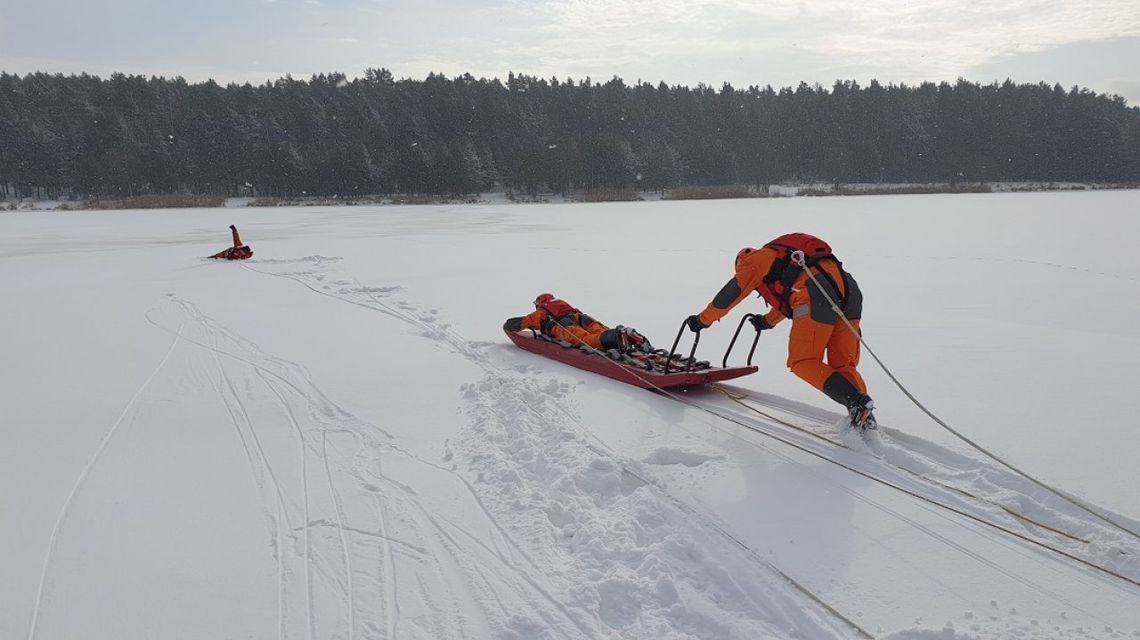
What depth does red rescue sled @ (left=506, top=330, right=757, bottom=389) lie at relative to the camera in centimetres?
555

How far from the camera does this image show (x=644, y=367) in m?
5.98

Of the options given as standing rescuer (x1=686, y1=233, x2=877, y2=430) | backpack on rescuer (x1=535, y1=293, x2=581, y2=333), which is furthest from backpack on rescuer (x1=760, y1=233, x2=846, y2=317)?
backpack on rescuer (x1=535, y1=293, x2=581, y2=333)

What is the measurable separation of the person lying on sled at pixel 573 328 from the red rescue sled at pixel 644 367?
0.35 ft

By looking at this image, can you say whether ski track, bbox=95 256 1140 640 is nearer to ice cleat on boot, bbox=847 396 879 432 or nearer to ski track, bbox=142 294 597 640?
ski track, bbox=142 294 597 640

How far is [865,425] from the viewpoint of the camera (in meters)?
4.31

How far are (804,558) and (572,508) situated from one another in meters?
1.10

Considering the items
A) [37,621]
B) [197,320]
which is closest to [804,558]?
[37,621]

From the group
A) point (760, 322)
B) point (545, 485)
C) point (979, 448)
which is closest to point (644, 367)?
point (760, 322)

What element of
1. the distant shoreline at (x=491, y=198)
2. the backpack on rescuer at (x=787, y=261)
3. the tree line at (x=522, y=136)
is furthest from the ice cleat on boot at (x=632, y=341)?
the tree line at (x=522, y=136)

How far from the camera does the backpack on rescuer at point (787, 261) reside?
453 cm

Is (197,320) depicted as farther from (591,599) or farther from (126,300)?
(591,599)

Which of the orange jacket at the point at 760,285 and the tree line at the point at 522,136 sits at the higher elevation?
the tree line at the point at 522,136

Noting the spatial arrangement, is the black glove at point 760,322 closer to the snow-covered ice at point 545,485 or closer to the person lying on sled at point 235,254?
the snow-covered ice at point 545,485

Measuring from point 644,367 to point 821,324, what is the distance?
1836 millimetres
